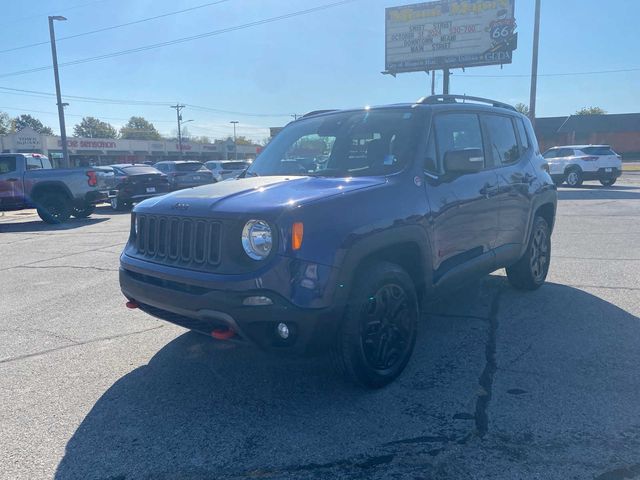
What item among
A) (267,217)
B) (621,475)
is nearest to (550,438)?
(621,475)

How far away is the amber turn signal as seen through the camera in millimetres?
3160

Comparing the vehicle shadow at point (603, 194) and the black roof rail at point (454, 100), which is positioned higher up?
the black roof rail at point (454, 100)

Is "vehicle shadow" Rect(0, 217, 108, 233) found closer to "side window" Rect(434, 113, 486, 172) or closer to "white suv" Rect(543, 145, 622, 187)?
"side window" Rect(434, 113, 486, 172)

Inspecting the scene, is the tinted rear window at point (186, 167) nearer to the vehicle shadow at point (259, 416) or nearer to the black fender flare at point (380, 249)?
the vehicle shadow at point (259, 416)

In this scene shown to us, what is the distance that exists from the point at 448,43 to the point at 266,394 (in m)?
29.5

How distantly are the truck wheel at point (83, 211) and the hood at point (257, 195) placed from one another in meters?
12.9

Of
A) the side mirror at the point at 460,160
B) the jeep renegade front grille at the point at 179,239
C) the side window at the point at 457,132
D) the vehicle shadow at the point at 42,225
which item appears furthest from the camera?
the vehicle shadow at the point at 42,225

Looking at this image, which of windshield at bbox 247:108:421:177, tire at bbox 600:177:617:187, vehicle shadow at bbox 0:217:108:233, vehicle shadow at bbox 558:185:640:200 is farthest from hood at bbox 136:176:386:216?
tire at bbox 600:177:617:187

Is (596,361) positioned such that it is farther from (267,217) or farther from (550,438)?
(267,217)

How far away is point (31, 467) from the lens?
2.91m

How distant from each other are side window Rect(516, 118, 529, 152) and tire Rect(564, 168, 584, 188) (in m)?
19.0

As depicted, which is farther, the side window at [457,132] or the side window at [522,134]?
the side window at [522,134]

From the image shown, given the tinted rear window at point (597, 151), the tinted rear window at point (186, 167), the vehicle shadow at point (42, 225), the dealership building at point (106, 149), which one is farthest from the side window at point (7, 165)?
the dealership building at point (106, 149)

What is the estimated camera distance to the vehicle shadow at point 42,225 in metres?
13.7
